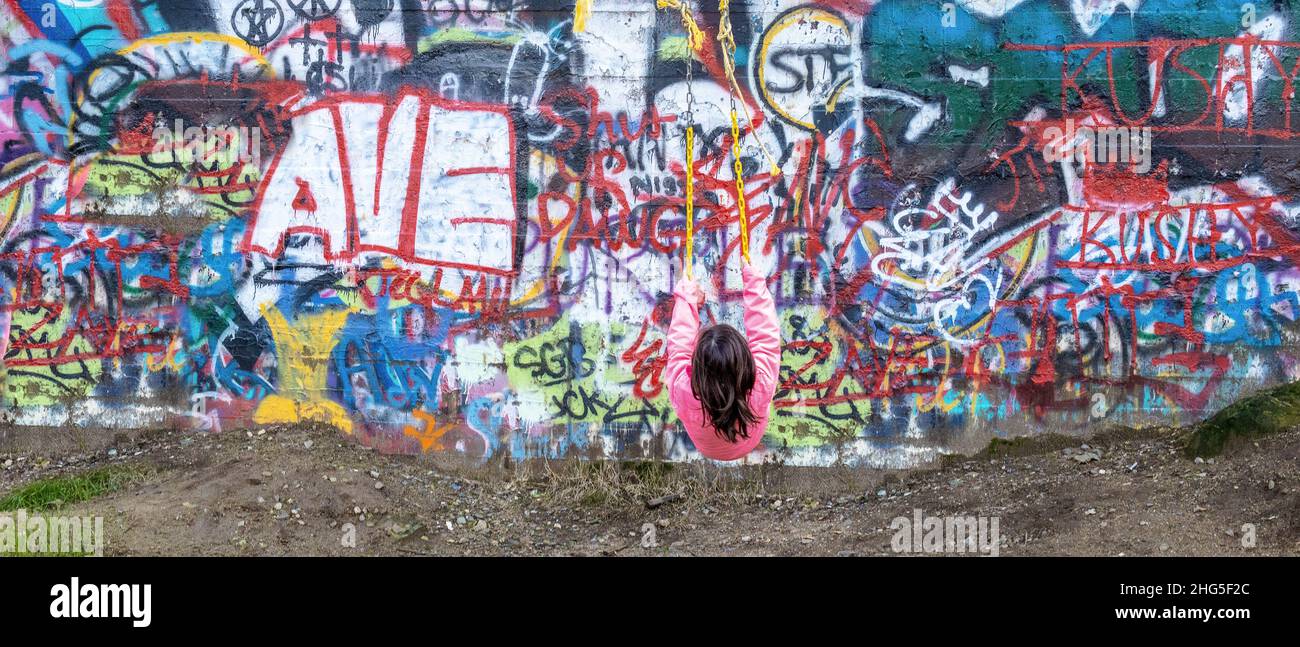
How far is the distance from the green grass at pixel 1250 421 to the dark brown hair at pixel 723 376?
3644 millimetres

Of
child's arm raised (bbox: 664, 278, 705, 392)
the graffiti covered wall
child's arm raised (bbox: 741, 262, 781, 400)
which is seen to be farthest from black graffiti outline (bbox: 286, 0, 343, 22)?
→ child's arm raised (bbox: 741, 262, 781, 400)

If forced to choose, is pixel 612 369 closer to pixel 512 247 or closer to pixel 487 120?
pixel 512 247

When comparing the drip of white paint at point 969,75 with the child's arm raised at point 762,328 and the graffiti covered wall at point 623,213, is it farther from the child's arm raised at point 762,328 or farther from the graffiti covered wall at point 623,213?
the child's arm raised at point 762,328

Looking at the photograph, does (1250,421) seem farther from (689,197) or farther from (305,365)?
(305,365)

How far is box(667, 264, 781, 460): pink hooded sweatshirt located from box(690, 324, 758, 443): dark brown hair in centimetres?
6

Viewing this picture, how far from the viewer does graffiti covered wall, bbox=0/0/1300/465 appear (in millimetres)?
6754

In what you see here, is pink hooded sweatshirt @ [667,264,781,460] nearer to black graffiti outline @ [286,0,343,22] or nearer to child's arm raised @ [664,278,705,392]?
child's arm raised @ [664,278,705,392]

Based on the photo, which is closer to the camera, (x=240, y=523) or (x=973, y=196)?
(x=240, y=523)

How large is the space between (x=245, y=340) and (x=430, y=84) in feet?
7.24

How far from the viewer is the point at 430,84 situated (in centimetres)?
706

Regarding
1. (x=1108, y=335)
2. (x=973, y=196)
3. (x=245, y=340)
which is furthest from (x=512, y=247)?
(x=1108, y=335)

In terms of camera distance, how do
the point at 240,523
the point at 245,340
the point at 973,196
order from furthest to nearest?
the point at 245,340, the point at 973,196, the point at 240,523

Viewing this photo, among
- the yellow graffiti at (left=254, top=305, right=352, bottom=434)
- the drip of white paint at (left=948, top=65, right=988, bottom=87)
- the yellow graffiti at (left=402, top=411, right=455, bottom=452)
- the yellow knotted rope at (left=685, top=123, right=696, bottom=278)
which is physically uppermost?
the drip of white paint at (left=948, top=65, right=988, bottom=87)

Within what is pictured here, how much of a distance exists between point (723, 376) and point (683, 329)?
319 mm
